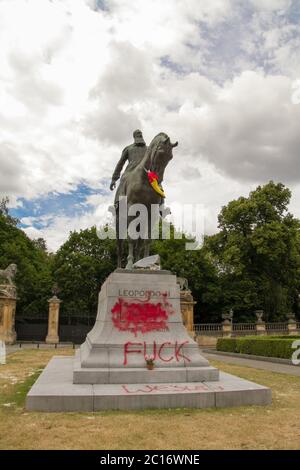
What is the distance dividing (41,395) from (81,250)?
33891 millimetres

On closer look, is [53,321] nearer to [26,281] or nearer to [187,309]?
[26,281]

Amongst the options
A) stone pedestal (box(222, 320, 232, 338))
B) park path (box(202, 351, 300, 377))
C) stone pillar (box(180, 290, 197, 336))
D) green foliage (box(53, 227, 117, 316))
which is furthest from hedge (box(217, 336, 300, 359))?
green foliage (box(53, 227, 117, 316))

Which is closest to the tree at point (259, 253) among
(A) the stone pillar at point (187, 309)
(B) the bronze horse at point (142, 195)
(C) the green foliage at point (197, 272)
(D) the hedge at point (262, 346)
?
(C) the green foliage at point (197, 272)

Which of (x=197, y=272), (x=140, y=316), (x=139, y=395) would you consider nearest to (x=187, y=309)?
(x=197, y=272)

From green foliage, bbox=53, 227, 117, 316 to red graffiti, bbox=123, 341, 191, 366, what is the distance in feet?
95.5

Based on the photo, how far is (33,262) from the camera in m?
44.7

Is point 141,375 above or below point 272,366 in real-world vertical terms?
above

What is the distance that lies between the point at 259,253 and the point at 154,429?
109 ft

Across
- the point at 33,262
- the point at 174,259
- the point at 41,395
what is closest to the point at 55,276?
the point at 33,262

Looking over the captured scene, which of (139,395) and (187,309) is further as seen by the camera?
(187,309)

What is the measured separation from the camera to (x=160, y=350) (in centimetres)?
845

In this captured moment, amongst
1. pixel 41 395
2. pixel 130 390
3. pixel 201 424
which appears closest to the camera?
pixel 201 424

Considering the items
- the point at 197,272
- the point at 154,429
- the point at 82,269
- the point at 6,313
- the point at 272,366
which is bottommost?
the point at 272,366
